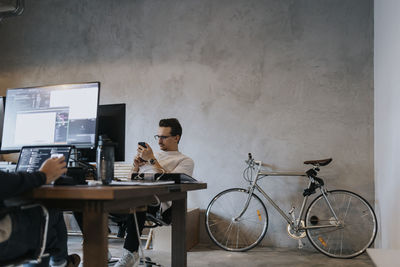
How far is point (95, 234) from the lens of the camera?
1.29 m

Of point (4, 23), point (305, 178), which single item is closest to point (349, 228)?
point (305, 178)

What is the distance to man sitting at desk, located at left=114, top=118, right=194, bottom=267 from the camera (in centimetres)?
227

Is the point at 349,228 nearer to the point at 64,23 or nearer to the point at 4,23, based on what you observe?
the point at 64,23

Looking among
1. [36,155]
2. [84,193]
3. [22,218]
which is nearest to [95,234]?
[84,193]

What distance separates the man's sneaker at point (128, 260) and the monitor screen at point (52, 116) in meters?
0.75

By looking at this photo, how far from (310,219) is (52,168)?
2.73 metres

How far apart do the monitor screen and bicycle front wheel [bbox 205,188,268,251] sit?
77.1 inches

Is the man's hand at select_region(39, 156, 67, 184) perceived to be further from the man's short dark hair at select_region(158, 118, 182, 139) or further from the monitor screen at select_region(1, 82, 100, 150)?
the man's short dark hair at select_region(158, 118, 182, 139)

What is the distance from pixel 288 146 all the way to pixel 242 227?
944 mm

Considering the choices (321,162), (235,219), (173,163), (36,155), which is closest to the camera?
(36,155)

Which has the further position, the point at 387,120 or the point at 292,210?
the point at 292,210

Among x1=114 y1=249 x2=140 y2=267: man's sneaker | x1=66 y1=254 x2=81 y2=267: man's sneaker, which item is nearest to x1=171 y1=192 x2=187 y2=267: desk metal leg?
x1=114 y1=249 x2=140 y2=267: man's sneaker

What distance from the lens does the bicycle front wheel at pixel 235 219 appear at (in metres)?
3.66

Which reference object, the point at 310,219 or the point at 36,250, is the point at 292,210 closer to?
the point at 310,219
